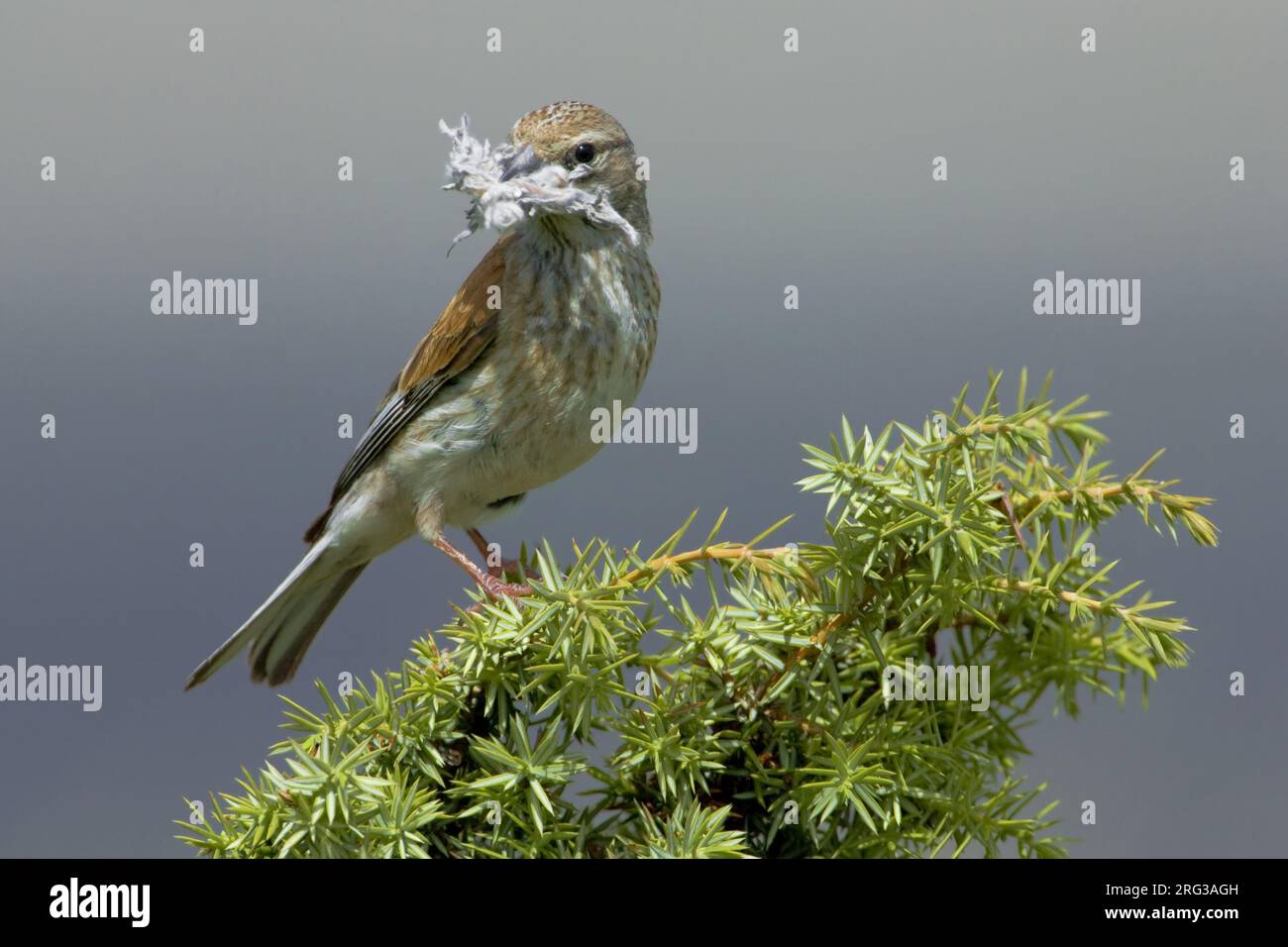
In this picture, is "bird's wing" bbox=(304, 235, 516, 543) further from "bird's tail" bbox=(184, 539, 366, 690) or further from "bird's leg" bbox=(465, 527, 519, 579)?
"bird's leg" bbox=(465, 527, 519, 579)

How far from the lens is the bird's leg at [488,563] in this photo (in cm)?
245

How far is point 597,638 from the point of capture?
1.75 m

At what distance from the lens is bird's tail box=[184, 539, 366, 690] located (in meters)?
2.65

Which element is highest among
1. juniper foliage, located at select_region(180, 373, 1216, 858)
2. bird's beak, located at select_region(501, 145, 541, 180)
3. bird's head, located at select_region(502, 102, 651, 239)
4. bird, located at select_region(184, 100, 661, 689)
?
bird's head, located at select_region(502, 102, 651, 239)

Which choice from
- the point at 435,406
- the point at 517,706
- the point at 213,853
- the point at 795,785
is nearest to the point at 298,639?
the point at 435,406

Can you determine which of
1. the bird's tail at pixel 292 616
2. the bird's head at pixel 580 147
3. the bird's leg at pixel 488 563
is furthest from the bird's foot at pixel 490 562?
the bird's head at pixel 580 147

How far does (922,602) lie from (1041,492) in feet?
0.88

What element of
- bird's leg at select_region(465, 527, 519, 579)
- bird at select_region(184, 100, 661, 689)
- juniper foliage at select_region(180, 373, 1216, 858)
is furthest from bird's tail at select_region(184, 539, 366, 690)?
juniper foliage at select_region(180, 373, 1216, 858)

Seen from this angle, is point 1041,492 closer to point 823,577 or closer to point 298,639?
point 823,577

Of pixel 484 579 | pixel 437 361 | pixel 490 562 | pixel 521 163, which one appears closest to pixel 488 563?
pixel 490 562

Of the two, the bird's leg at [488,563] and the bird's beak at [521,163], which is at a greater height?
the bird's beak at [521,163]

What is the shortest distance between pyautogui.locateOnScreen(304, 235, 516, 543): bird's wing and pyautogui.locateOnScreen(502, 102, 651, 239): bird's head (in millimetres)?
237

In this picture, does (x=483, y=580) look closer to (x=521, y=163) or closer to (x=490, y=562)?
(x=490, y=562)

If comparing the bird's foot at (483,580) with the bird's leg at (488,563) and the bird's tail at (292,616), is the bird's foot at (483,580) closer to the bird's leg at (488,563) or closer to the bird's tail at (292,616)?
the bird's leg at (488,563)
